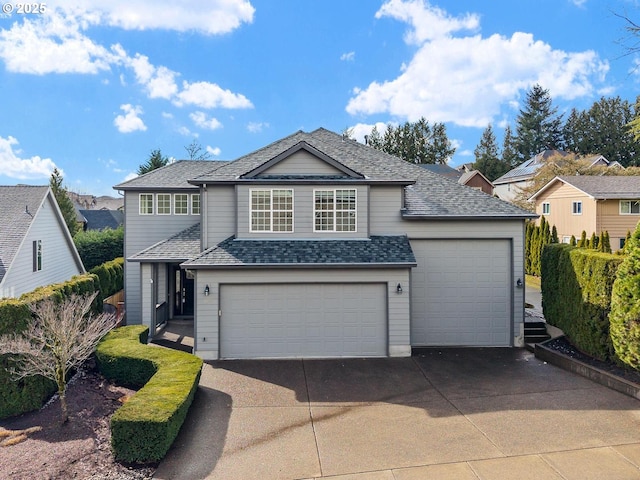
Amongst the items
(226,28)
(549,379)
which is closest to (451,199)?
(549,379)

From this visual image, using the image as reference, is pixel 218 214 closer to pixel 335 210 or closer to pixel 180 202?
pixel 335 210

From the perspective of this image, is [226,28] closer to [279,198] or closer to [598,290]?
[279,198]

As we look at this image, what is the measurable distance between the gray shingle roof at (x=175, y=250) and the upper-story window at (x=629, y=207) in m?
27.7

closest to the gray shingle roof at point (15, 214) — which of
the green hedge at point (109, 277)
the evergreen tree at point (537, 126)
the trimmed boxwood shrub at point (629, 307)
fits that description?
the green hedge at point (109, 277)

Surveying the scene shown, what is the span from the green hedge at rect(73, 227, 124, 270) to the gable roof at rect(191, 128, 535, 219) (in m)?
16.7

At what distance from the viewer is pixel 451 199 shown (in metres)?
14.1

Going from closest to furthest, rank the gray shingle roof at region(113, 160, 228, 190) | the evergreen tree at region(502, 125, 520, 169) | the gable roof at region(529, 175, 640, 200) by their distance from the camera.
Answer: the gray shingle roof at region(113, 160, 228, 190) < the gable roof at region(529, 175, 640, 200) < the evergreen tree at region(502, 125, 520, 169)

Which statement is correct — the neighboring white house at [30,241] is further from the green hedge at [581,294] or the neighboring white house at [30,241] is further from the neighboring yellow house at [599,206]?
the neighboring yellow house at [599,206]

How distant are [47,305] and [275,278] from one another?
5.62 meters

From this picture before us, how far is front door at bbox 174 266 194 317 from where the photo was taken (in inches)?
690

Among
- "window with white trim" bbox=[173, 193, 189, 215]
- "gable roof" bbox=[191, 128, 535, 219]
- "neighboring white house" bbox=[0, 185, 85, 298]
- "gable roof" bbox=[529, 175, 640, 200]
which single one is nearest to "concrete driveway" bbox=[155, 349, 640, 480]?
"gable roof" bbox=[191, 128, 535, 219]

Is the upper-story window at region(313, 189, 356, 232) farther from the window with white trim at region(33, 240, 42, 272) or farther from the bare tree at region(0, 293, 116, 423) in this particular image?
the window with white trim at region(33, 240, 42, 272)

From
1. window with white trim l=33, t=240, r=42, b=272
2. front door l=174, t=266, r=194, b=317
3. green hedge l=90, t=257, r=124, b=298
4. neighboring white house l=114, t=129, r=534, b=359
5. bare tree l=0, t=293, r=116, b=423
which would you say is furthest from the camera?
green hedge l=90, t=257, r=124, b=298

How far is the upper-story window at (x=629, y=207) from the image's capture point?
89.6ft
